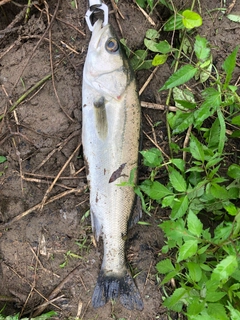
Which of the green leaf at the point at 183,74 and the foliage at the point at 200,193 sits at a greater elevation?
the green leaf at the point at 183,74

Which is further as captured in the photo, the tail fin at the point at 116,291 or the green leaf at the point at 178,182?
the tail fin at the point at 116,291

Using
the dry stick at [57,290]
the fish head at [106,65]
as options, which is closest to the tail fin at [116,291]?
the dry stick at [57,290]

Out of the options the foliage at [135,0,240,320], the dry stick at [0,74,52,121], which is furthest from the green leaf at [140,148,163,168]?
the dry stick at [0,74,52,121]

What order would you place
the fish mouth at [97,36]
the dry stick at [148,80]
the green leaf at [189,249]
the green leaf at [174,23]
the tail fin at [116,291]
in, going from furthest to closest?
the dry stick at [148,80] → the tail fin at [116,291] → the green leaf at [174,23] → the fish mouth at [97,36] → the green leaf at [189,249]

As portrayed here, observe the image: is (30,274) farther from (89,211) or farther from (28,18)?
(28,18)

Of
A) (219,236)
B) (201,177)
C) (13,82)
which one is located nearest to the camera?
(219,236)

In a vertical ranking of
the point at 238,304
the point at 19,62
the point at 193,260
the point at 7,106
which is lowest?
the point at 238,304

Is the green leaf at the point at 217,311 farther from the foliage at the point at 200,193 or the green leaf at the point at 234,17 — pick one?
the green leaf at the point at 234,17

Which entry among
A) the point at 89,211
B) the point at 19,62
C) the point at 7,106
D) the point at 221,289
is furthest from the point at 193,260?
the point at 19,62
